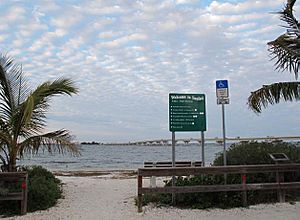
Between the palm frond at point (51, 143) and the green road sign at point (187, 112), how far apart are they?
2753 mm

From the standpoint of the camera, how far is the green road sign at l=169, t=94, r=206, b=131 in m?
10.0

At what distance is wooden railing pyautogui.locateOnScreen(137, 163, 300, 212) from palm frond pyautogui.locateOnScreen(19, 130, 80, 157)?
7.80 ft

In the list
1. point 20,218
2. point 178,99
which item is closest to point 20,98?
point 20,218

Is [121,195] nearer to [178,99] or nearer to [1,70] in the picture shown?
[178,99]

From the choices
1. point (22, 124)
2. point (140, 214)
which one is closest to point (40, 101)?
point (22, 124)

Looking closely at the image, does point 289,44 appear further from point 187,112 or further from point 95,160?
point 95,160

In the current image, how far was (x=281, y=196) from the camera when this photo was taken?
9.59 meters

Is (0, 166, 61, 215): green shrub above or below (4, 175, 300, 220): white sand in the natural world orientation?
above

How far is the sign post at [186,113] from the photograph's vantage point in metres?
10.0

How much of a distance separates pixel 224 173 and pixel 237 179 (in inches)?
35.5

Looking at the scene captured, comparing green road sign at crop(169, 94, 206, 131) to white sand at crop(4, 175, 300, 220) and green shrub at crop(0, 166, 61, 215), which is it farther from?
green shrub at crop(0, 166, 61, 215)

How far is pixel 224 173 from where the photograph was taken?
9359mm

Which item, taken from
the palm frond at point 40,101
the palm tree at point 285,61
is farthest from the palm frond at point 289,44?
the palm frond at point 40,101

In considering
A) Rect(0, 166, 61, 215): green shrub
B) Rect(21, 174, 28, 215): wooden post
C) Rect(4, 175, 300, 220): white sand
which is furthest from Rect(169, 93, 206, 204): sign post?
Rect(21, 174, 28, 215): wooden post
